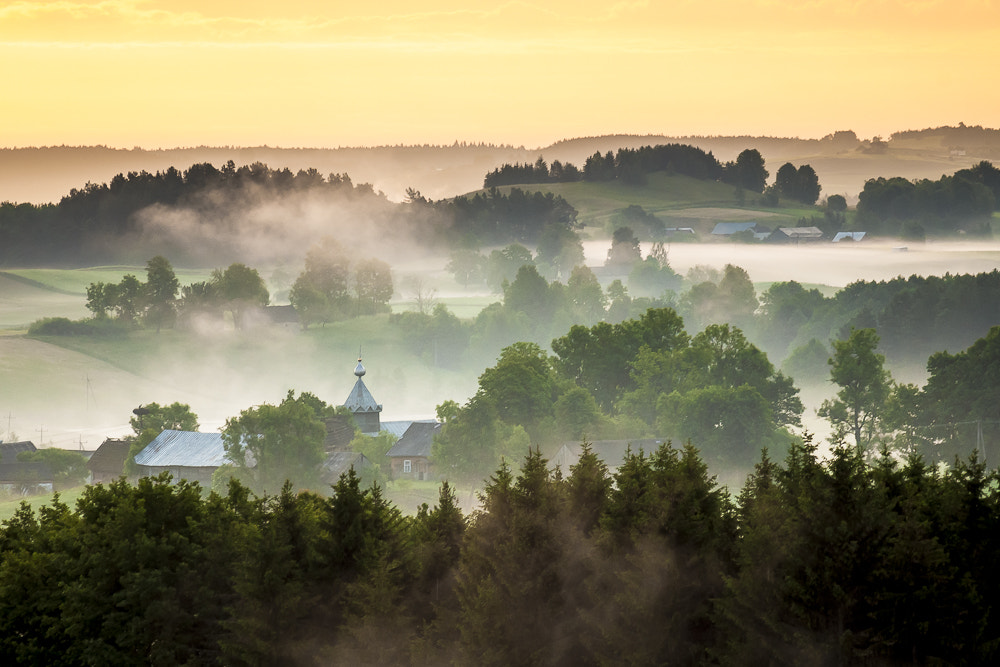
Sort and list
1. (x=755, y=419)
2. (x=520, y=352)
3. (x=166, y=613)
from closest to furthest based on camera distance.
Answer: (x=166, y=613)
(x=755, y=419)
(x=520, y=352)

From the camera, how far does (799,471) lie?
4434cm

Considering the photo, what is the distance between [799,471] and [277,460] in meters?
75.3

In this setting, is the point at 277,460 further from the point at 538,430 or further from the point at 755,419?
the point at 755,419

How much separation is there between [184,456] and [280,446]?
1869cm

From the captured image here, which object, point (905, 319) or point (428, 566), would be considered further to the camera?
point (905, 319)

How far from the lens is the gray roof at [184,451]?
128 m

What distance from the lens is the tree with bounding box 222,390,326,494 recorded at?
114m

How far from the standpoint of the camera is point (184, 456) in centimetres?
12938

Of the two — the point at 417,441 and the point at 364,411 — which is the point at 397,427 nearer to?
the point at 364,411

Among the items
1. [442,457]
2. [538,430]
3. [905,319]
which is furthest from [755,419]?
[905,319]

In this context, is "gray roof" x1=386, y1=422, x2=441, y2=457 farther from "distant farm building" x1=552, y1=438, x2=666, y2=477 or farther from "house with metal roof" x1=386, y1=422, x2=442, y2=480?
"distant farm building" x1=552, y1=438, x2=666, y2=477

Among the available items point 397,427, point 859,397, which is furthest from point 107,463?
point 859,397

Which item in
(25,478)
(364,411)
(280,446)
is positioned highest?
(364,411)

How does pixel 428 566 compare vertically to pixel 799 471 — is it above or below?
below
